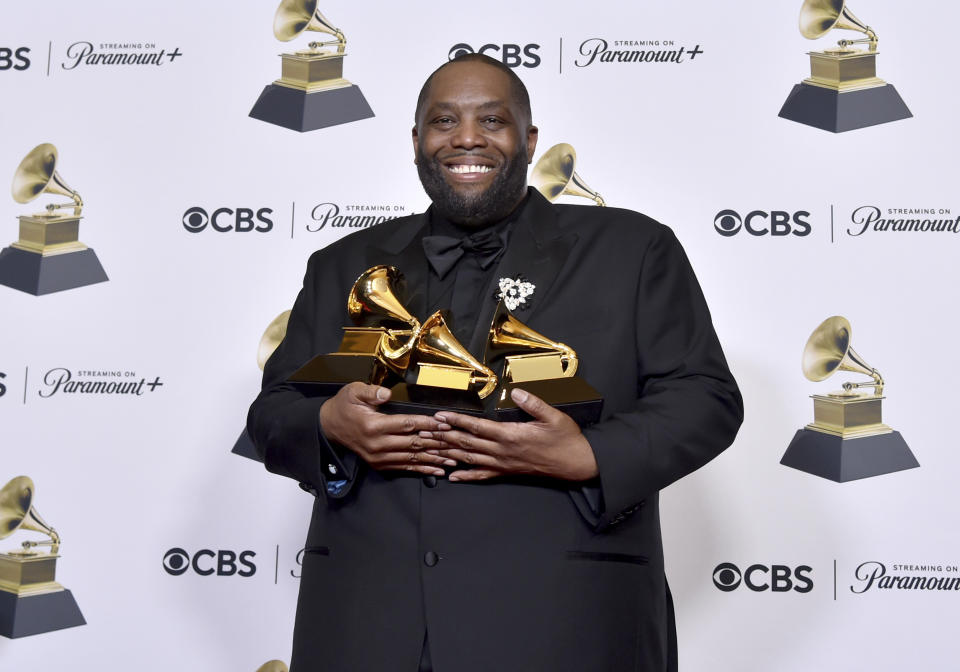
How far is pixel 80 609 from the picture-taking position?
3.07 m

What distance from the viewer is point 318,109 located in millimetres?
3098

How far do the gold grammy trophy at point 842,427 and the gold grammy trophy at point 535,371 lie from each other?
4.71 ft

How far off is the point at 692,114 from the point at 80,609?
2319mm

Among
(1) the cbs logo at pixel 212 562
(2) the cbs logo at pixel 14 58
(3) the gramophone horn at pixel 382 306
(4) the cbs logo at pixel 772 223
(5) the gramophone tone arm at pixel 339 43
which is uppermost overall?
(5) the gramophone tone arm at pixel 339 43

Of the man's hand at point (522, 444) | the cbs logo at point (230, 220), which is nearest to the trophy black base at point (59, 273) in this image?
the cbs logo at point (230, 220)

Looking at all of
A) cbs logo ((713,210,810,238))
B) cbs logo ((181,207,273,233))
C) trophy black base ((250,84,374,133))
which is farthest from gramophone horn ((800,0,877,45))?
cbs logo ((181,207,273,233))

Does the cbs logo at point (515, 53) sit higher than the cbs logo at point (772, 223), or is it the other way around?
the cbs logo at point (515, 53)

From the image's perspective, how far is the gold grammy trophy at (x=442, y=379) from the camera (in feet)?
Result: 5.18

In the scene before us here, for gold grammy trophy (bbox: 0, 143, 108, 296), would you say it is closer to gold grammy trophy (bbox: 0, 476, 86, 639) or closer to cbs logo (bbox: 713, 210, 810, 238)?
gold grammy trophy (bbox: 0, 476, 86, 639)

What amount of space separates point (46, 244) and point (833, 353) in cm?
236

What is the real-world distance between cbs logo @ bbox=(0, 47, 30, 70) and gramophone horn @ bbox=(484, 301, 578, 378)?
2309mm

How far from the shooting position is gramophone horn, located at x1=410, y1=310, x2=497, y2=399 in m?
1.58

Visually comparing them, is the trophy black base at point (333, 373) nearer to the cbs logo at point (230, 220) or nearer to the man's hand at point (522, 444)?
the man's hand at point (522, 444)

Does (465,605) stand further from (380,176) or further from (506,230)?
(380,176)
